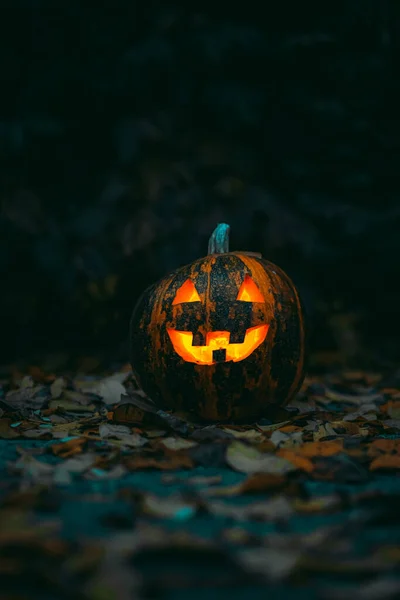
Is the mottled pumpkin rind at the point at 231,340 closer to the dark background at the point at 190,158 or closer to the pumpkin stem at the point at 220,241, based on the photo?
the pumpkin stem at the point at 220,241

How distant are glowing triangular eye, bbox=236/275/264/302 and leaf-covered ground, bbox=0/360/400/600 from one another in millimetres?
486

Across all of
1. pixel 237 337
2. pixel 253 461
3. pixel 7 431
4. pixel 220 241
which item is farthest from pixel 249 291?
pixel 7 431

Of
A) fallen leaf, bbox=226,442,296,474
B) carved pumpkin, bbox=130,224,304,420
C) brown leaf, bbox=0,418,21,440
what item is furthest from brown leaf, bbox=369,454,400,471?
brown leaf, bbox=0,418,21,440

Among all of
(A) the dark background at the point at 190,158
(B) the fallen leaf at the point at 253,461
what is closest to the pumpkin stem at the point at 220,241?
(B) the fallen leaf at the point at 253,461

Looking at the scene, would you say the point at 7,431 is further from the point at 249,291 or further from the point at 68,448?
the point at 249,291

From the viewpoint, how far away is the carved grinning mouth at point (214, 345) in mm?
2238

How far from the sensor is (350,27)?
406 cm

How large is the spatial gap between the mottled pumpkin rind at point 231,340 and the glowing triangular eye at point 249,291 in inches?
0.8

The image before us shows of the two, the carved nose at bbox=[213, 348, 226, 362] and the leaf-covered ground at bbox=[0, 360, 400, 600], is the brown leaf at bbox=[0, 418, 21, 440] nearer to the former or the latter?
the leaf-covered ground at bbox=[0, 360, 400, 600]

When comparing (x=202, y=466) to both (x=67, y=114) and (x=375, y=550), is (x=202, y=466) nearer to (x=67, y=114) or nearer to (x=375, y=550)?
(x=375, y=550)

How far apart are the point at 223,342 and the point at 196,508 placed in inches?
40.0

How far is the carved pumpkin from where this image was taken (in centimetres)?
222

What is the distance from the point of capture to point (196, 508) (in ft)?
4.26

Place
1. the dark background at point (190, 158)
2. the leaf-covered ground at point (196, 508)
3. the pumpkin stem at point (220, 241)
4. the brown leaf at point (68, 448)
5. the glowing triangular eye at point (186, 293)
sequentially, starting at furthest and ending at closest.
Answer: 1. the dark background at point (190, 158)
2. the pumpkin stem at point (220, 241)
3. the glowing triangular eye at point (186, 293)
4. the brown leaf at point (68, 448)
5. the leaf-covered ground at point (196, 508)
